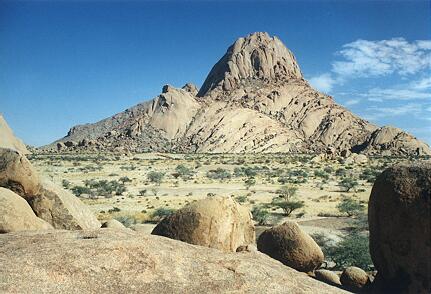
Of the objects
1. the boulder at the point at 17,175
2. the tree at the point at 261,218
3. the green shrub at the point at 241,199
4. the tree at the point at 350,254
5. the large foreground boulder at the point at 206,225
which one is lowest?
the tree at the point at 350,254

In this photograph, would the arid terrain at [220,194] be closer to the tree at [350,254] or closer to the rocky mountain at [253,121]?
the tree at [350,254]

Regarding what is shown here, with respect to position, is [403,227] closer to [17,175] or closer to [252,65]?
[17,175]

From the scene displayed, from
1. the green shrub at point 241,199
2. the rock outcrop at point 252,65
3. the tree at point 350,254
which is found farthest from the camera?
the rock outcrop at point 252,65

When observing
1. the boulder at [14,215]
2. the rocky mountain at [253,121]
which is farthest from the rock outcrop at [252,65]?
the boulder at [14,215]

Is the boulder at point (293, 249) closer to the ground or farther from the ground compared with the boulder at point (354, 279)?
farther from the ground

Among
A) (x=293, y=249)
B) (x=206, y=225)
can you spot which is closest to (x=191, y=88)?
(x=293, y=249)

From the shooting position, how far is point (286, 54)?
17962 cm

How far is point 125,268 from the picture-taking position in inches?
311

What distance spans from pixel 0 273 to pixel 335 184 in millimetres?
44277

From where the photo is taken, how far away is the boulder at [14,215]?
1066cm

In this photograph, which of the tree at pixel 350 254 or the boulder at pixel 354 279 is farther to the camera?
the tree at pixel 350 254

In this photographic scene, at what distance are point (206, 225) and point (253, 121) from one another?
12596cm

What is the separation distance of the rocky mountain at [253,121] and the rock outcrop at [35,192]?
111 meters

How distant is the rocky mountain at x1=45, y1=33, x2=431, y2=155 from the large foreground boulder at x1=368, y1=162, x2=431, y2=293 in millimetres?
111855
